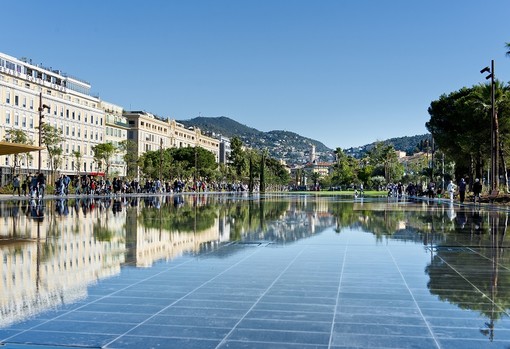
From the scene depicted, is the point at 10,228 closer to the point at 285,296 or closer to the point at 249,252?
the point at 249,252

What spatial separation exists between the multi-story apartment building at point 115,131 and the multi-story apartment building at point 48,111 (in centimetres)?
434

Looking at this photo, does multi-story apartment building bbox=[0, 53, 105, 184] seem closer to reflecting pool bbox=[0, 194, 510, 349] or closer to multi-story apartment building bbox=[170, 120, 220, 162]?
multi-story apartment building bbox=[170, 120, 220, 162]

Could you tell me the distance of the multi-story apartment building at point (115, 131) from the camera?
4247 inches

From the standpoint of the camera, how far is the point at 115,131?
Result: 365ft

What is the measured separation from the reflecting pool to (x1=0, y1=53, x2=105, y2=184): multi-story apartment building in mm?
59461

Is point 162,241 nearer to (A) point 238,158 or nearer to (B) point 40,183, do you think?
(B) point 40,183

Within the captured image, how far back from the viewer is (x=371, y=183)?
122 meters

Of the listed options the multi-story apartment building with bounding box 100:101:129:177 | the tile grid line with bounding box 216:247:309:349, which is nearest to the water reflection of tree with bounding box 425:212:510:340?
the tile grid line with bounding box 216:247:309:349

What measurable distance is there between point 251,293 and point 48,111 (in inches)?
3082

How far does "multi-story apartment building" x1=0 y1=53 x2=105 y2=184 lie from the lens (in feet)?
243

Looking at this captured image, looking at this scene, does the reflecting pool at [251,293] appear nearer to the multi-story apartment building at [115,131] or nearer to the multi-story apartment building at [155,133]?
the multi-story apartment building at [155,133]

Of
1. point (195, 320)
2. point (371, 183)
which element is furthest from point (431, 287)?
point (371, 183)

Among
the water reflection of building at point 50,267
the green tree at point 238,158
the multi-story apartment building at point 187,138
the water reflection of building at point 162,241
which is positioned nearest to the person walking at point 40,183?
the water reflection of building at point 162,241

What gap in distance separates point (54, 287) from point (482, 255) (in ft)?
24.9
